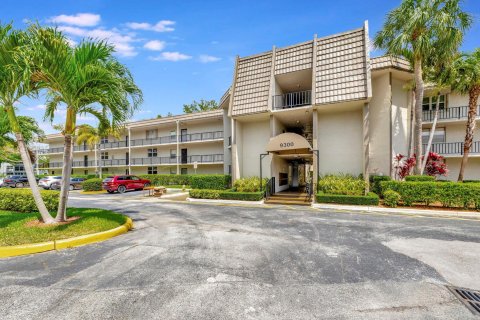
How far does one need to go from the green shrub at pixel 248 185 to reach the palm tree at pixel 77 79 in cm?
936

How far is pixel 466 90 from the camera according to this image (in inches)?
596

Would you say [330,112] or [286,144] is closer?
[286,144]

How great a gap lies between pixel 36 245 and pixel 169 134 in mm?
28862

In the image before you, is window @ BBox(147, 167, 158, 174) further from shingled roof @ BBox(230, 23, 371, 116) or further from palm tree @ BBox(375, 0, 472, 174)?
palm tree @ BBox(375, 0, 472, 174)

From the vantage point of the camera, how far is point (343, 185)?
44.2 ft

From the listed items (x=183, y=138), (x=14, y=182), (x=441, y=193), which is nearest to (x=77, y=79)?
(x=441, y=193)

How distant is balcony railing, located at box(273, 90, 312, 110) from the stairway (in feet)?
21.8

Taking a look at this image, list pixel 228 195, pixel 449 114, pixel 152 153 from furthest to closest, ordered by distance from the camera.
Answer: pixel 152 153 < pixel 449 114 < pixel 228 195

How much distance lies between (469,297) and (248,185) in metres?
12.3

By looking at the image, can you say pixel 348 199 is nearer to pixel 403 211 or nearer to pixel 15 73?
pixel 403 211

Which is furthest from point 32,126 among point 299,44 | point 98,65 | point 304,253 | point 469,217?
point 469,217

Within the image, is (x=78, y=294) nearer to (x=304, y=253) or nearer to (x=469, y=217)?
(x=304, y=253)

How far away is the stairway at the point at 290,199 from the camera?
1410cm

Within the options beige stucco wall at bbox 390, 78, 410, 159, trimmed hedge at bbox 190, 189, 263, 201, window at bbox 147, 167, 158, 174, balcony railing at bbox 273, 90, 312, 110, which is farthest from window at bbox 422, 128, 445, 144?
window at bbox 147, 167, 158, 174
